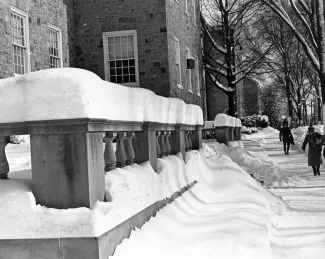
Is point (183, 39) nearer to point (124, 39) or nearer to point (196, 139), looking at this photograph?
point (124, 39)

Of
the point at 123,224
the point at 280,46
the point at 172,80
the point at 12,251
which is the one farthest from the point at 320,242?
the point at 280,46

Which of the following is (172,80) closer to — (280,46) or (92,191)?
(92,191)

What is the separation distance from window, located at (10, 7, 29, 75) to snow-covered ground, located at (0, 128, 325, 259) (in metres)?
5.05

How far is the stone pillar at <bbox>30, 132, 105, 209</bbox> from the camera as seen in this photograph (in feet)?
9.75

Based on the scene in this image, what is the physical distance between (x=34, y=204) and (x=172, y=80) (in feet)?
49.3

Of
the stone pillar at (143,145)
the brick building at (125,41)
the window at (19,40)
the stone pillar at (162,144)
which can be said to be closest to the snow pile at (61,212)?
the stone pillar at (143,145)

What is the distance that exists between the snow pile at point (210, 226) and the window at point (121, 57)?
10.6m

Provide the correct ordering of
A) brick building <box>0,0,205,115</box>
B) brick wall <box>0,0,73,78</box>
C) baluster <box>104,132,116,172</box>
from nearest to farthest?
baluster <box>104,132,116,172</box> < brick wall <box>0,0,73,78</box> < brick building <box>0,0,205,115</box>

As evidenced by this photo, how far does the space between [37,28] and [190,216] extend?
10272 millimetres

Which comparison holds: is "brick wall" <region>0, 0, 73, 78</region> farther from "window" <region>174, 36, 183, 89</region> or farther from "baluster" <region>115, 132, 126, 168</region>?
"baluster" <region>115, 132, 126, 168</region>

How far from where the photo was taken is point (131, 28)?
57.1 ft

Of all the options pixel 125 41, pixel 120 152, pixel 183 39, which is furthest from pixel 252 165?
pixel 120 152

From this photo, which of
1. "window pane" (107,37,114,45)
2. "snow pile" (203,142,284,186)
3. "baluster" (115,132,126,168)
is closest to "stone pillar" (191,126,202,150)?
"snow pile" (203,142,284,186)

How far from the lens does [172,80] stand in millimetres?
17797
